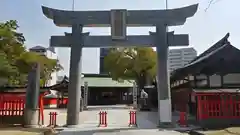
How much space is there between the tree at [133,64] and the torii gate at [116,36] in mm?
21094

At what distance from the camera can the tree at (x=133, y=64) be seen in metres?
37.4

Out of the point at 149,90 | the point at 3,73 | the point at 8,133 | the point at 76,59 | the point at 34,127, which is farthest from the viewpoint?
the point at 149,90

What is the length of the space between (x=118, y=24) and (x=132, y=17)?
984 mm

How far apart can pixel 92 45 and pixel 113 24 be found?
187cm

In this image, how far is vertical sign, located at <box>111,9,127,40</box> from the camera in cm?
1580

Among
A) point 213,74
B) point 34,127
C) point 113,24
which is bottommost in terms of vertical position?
point 34,127

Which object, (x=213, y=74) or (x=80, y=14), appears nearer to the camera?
(x=80, y=14)

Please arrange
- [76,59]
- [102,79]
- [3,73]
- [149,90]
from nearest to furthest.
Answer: [76,59] < [3,73] < [149,90] < [102,79]

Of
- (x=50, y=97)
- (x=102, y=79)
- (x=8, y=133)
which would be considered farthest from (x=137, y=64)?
(x=8, y=133)

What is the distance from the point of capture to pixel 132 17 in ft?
52.6

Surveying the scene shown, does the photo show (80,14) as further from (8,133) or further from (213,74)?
(213,74)

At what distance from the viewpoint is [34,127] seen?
14.5m

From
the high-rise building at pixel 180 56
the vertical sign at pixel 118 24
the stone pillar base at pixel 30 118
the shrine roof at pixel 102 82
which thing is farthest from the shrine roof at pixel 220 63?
the high-rise building at pixel 180 56

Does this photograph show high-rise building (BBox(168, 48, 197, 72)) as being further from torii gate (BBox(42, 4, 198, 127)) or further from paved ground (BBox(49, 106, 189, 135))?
torii gate (BBox(42, 4, 198, 127))
